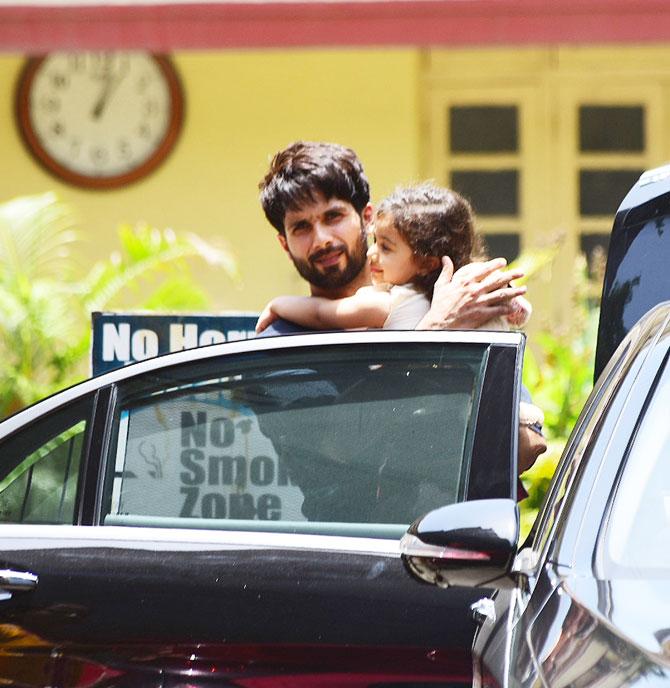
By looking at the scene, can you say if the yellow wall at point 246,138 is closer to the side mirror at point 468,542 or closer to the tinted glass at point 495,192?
the tinted glass at point 495,192

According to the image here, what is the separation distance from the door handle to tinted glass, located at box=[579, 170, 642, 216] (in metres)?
5.91

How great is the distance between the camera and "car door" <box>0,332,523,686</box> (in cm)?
256

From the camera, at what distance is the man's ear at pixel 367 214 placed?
3.57 metres

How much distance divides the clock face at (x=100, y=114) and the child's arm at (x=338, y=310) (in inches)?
185

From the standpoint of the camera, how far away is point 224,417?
291cm

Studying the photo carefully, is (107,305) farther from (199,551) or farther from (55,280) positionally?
(199,551)

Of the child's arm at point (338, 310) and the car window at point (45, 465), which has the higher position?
the child's arm at point (338, 310)

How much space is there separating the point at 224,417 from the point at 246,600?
43cm

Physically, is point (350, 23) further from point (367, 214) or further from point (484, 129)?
point (367, 214)

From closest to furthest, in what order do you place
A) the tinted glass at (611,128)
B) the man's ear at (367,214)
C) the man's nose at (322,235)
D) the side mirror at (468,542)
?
1. the side mirror at (468,542)
2. the man's nose at (322,235)
3. the man's ear at (367,214)
4. the tinted glass at (611,128)

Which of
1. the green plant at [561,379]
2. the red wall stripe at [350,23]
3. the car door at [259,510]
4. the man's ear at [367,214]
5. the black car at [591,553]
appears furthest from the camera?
the red wall stripe at [350,23]

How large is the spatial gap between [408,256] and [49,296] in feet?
12.2

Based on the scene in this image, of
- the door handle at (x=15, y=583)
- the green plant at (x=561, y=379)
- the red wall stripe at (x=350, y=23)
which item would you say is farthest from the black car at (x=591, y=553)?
the red wall stripe at (x=350, y=23)

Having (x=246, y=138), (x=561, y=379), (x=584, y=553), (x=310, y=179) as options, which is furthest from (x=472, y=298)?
(x=246, y=138)
